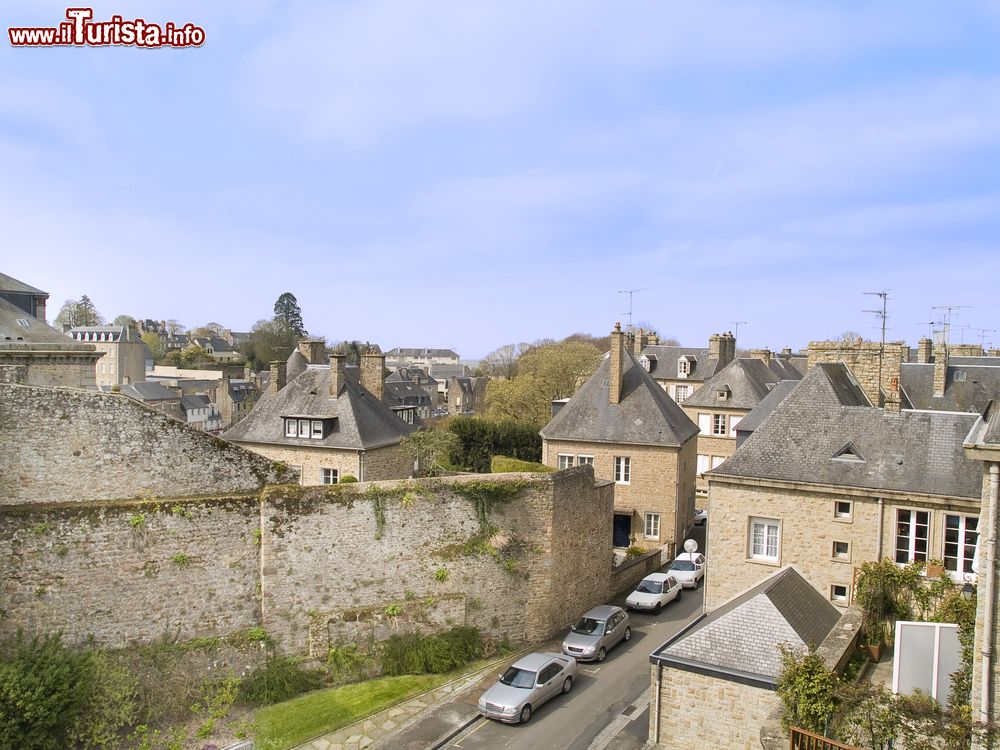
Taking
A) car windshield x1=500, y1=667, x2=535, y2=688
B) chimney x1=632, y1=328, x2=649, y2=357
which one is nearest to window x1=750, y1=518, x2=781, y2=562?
car windshield x1=500, y1=667, x2=535, y2=688

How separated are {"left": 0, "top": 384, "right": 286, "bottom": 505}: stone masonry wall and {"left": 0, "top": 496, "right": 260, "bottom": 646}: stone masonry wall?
0.34 meters

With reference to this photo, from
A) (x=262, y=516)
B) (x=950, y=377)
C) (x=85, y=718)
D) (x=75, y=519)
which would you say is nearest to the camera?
(x=85, y=718)

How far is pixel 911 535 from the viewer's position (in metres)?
14.0

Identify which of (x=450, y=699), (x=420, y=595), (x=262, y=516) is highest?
(x=262, y=516)

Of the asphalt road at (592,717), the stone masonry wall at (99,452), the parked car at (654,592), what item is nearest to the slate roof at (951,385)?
the parked car at (654,592)

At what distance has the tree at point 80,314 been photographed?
89819 millimetres

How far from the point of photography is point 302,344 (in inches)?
1195

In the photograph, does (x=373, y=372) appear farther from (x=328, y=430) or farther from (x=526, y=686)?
(x=526, y=686)

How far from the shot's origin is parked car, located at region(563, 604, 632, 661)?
1594 centimetres

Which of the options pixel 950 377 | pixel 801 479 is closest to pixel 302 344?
pixel 801 479

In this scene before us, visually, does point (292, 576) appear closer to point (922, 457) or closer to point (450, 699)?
point (450, 699)

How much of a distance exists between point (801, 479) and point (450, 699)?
874 cm

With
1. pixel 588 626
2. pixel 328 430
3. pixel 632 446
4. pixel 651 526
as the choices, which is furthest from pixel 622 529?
pixel 328 430

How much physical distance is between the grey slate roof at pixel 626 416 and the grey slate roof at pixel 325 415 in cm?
609
